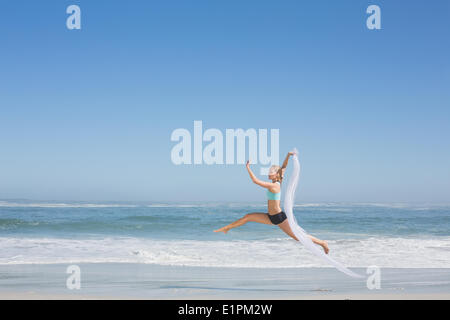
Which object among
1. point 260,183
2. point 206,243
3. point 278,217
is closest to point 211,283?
point 278,217

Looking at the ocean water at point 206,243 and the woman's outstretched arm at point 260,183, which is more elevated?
the woman's outstretched arm at point 260,183

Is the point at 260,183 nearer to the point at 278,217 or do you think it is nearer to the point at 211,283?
the point at 278,217

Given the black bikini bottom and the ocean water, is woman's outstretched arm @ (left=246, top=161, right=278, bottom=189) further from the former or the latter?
the ocean water

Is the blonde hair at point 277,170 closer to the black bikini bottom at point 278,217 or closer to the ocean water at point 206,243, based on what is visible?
the black bikini bottom at point 278,217

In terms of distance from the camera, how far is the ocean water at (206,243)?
11656 millimetres

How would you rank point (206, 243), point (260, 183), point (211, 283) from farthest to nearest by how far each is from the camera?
point (206, 243) < point (211, 283) < point (260, 183)

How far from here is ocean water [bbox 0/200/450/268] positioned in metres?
11.7

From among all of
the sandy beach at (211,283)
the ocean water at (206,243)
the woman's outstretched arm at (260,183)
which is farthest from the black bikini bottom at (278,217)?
the ocean water at (206,243)

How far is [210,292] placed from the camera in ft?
24.3

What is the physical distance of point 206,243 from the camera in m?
16.2

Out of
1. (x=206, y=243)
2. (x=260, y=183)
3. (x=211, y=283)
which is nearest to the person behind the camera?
(x=260, y=183)
